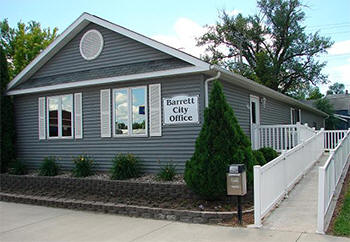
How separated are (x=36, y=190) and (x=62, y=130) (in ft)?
7.61

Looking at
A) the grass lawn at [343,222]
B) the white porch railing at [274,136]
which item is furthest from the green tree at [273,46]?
the grass lawn at [343,222]

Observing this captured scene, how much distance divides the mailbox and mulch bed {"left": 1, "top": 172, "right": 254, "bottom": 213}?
0.59 m

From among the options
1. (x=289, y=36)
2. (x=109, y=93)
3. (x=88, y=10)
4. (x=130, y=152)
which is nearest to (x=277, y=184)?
(x=130, y=152)

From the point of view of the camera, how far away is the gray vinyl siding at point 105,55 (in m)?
10.6

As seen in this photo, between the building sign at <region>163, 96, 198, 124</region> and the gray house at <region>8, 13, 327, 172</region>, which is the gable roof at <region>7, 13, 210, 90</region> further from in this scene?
the building sign at <region>163, 96, 198, 124</region>

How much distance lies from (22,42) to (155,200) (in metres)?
21.0

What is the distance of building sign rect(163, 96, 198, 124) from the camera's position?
9.38 meters

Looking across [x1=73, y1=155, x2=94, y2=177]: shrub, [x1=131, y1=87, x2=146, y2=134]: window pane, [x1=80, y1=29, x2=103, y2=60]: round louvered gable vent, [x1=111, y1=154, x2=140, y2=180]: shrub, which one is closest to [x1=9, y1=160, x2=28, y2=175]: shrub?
[x1=73, y1=155, x2=94, y2=177]: shrub

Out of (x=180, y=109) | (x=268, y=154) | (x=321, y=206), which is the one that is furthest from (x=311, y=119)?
(x=321, y=206)

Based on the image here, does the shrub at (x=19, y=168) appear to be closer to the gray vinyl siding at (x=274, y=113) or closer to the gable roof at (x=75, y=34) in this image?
the gable roof at (x=75, y=34)

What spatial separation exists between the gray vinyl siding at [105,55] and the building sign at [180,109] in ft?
4.69

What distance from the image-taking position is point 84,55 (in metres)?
11.7

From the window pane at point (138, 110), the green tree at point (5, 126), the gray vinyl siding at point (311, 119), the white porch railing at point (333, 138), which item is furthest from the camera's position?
the gray vinyl siding at point (311, 119)

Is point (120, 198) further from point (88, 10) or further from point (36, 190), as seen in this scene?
point (88, 10)
